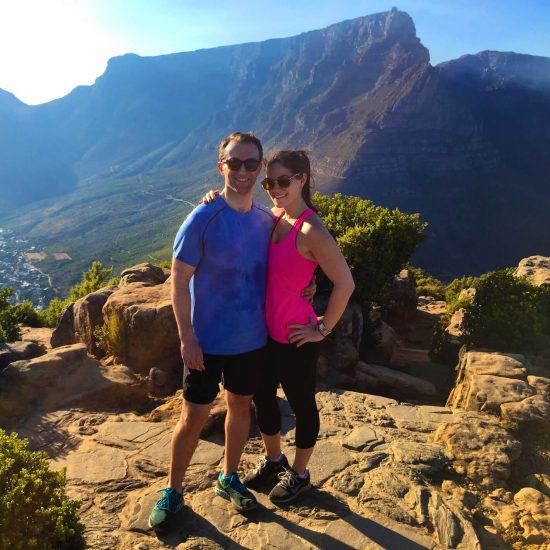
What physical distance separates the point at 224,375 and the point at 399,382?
4103 millimetres

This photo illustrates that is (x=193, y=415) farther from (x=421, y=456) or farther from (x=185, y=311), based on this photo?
(x=421, y=456)

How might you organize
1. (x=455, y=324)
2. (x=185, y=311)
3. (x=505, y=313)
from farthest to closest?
(x=455, y=324), (x=505, y=313), (x=185, y=311)

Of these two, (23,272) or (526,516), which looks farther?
(23,272)

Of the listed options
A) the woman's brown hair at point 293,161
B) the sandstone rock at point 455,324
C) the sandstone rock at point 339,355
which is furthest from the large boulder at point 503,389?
the woman's brown hair at point 293,161

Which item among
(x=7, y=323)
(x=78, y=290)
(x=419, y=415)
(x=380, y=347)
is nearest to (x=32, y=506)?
(x=419, y=415)

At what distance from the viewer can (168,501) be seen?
2998mm

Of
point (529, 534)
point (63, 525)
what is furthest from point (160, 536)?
point (529, 534)

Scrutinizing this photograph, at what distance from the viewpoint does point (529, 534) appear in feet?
10.4

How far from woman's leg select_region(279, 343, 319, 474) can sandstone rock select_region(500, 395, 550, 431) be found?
7.84 feet

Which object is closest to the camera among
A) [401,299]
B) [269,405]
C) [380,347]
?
[269,405]

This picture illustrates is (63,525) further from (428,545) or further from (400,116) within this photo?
(400,116)

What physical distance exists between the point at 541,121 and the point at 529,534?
133995mm

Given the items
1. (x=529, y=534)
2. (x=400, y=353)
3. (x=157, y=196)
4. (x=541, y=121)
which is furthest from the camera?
(x=157, y=196)

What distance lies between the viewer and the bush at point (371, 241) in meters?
6.84
